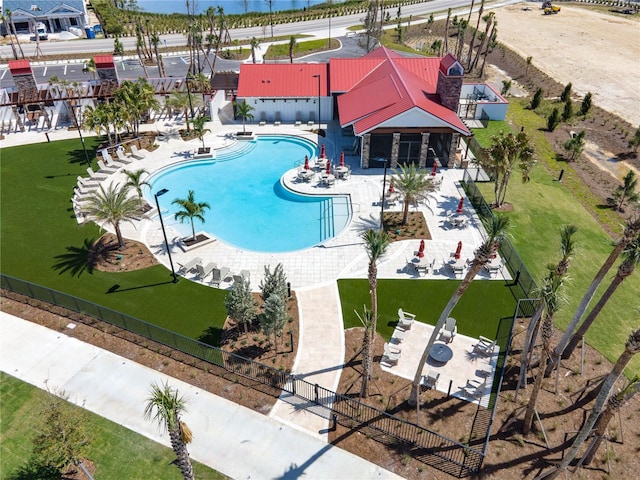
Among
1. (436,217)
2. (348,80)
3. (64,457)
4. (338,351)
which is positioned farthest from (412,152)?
(64,457)

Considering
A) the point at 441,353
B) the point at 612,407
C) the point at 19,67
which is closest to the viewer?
the point at 612,407

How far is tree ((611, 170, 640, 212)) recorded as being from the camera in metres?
38.2

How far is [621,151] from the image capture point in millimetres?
49844

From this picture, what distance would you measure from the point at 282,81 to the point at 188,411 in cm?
4192

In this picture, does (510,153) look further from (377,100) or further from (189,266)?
(189,266)

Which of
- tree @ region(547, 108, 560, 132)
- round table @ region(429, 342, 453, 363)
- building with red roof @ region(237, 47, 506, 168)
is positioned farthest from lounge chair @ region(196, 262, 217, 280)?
tree @ region(547, 108, 560, 132)

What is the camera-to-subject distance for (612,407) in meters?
16.6

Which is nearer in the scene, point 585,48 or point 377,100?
point 377,100

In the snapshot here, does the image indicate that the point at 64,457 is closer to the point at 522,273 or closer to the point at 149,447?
the point at 149,447

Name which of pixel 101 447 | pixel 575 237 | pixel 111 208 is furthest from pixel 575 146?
pixel 101 447

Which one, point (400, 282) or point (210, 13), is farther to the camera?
point (210, 13)

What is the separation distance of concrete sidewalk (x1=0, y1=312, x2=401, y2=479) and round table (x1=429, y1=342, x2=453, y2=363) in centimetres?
694

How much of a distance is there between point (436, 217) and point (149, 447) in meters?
26.7

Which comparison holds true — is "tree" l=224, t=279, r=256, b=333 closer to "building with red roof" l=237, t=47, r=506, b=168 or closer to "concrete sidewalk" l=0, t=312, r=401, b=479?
"concrete sidewalk" l=0, t=312, r=401, b=479
